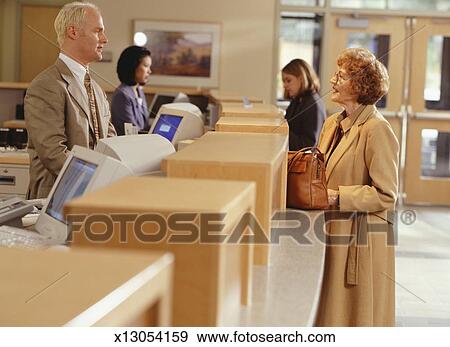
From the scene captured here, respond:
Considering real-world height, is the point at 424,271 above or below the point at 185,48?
below

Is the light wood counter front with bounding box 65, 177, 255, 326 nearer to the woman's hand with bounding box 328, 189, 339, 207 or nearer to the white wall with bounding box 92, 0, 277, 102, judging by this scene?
the woman's hand with bounding box 328, 189, 339, 207

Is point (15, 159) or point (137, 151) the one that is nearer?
point (137, 151)

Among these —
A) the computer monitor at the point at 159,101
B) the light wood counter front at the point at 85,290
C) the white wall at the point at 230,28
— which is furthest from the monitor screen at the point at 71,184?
the white wall at the point at 230,28

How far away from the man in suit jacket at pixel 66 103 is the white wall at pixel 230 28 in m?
6.31

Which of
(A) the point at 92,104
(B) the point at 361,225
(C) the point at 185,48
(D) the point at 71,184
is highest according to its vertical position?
(C) the point at 185,48

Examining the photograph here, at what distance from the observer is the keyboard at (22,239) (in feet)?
8.05

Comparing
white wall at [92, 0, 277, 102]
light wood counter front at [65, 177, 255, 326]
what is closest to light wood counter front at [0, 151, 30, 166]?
light wood counter front at [65, 177, 255, 326]

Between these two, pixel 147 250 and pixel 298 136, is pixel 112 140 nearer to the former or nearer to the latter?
pixel 147 250

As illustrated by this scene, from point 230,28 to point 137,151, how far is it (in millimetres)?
7762

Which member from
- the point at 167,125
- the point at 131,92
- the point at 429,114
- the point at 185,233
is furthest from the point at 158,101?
the point at 185,233

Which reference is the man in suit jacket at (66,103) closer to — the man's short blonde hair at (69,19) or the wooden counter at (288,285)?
the man's short blonde hair at (69,19)

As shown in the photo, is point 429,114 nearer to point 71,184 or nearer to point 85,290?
point 71,184

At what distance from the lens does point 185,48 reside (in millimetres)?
10250

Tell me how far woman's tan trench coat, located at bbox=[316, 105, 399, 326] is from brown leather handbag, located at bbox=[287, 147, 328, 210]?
12cm
